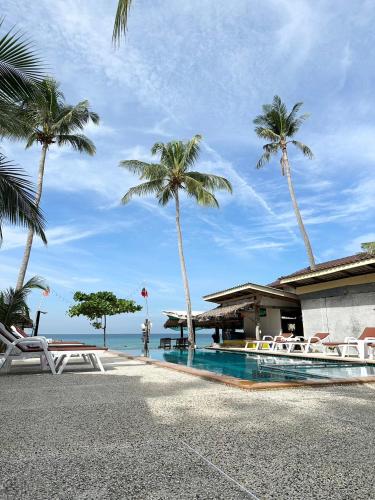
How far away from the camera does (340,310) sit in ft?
52.1

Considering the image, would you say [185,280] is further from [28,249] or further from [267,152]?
[267,152]

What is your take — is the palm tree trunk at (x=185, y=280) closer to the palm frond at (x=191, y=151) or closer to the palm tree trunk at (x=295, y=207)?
the palm frond at (x=191, y=151)

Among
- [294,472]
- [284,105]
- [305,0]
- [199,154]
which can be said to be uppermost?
[284,105]

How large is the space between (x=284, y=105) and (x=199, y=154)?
7580mm

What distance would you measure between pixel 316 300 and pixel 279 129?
45.6 ft

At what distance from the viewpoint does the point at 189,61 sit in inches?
302

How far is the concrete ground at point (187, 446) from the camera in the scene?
1918mm

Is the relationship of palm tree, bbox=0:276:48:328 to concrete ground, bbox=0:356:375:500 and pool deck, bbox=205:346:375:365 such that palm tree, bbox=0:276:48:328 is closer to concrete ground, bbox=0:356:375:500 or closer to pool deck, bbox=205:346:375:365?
concrete ground, bbox=0:356:375:500

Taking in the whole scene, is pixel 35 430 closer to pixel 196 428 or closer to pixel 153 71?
pixel 196 428

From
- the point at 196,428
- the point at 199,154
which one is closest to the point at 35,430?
the point at 196,428

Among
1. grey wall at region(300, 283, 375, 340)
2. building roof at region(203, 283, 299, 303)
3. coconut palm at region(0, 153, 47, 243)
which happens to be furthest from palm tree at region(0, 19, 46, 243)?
building roof at region(203, 283, 299, 303)

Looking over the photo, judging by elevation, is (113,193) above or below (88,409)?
above

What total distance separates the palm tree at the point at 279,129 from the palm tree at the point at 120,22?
73.0ft

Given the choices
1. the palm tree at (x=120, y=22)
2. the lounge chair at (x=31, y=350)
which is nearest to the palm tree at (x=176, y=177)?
the lounge chair at (x=31, y=350)
